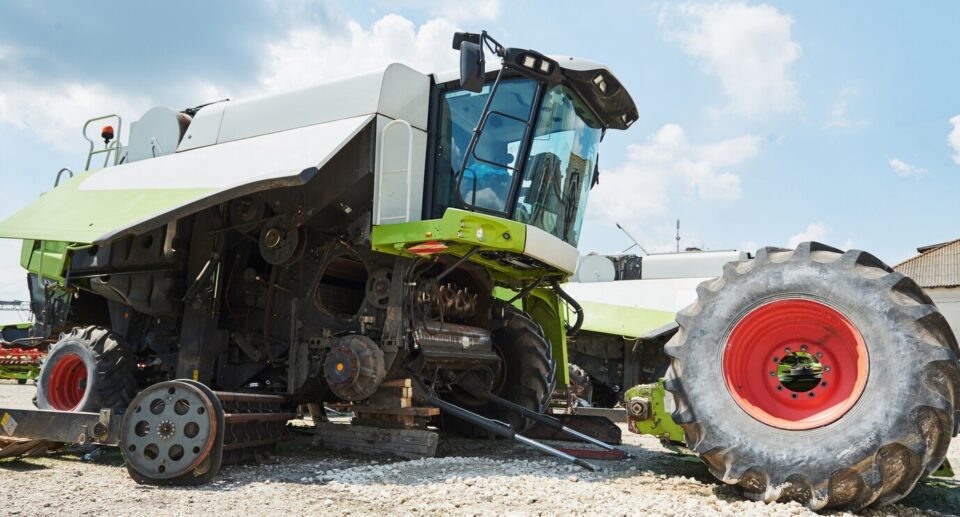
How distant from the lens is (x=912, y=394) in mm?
3264

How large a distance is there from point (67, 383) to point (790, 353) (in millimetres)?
6210

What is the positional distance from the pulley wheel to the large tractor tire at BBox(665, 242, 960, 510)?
282 centimetres

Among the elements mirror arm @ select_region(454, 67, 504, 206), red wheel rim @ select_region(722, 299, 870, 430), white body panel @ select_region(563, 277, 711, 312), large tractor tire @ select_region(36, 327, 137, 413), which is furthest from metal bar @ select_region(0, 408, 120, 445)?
white body panel @ select_region(563, 277, 711, 312)

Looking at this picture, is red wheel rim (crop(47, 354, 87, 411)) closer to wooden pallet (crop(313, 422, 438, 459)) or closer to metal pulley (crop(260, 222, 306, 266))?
metal pulley (crop(260, 222, 306, 266))

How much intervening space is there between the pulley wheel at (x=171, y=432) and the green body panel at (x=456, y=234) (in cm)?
178

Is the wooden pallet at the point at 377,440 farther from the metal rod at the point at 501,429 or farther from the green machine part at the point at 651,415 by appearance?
the green machine part at the point at 651,415

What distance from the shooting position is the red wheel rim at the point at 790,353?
356cm

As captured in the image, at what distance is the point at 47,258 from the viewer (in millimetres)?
7336

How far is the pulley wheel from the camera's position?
14.8 ft

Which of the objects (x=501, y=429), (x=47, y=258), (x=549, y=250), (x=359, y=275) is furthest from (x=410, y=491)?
(x=47, y=258)

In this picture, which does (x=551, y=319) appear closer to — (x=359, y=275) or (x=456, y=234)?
(x=359, y=275)

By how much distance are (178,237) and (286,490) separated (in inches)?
119

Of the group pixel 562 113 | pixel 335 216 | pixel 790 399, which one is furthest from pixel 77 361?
pixel 790 399

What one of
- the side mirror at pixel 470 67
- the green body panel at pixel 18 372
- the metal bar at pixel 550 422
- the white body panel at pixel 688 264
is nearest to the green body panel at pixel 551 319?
the metal bar at pixel 550 422
